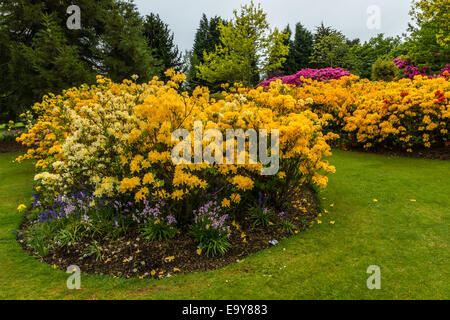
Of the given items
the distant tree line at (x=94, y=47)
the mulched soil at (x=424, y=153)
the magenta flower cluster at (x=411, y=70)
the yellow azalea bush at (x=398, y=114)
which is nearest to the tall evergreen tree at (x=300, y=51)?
the distant tree line at (x=94, y=47)

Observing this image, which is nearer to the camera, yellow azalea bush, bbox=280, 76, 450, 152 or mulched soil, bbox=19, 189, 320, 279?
mulched soil, bbox=19, 189, 320, 279

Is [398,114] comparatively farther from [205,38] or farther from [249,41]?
[205,38]

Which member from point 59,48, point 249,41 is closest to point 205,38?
point 249,41

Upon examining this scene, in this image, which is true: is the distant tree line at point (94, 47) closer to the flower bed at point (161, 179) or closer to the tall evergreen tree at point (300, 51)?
the flower bed at point (161, 179)

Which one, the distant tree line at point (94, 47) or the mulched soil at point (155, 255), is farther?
the distant tree line at point (94, 47)

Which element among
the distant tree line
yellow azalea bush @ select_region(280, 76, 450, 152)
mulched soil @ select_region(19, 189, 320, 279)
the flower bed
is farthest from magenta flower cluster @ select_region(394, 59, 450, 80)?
mulched soil @ select_region(19, 189, 320, 279)

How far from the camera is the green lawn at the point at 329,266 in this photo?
9.91ft

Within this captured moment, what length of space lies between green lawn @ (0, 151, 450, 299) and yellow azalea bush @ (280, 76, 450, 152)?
11.0ft

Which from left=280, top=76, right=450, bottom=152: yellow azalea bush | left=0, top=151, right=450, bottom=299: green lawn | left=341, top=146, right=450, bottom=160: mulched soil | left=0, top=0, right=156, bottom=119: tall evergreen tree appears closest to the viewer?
left=0, top=151, right=450, bottom=299: green lawn

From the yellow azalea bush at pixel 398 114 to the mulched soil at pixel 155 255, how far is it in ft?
15.4

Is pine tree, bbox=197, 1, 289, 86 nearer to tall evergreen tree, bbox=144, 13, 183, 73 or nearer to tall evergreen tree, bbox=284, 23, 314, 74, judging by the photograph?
tall evergreen tree, bbox=144, 13, 183, 73

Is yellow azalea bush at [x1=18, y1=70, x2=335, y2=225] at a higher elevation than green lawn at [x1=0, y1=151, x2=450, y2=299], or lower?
higher

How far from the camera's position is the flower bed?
3.51 metres
